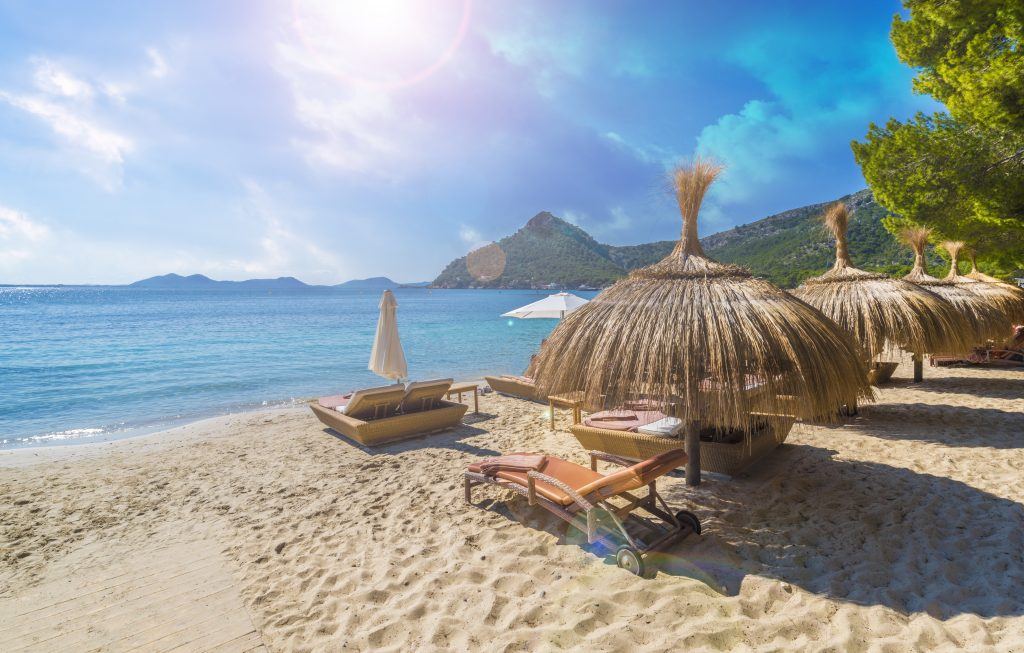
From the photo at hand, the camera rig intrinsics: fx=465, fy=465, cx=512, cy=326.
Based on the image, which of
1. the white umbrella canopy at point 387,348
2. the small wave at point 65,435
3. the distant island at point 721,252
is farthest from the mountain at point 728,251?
the small wave at point 65,435

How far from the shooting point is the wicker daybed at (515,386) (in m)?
10.3

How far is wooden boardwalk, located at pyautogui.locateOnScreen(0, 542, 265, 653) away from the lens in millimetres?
2961

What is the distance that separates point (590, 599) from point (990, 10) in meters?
10.3

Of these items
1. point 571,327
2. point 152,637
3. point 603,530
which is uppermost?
point 571,327

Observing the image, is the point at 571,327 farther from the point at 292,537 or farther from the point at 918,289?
the point at 918,289

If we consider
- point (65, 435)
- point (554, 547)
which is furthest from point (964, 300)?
point (65, 435)

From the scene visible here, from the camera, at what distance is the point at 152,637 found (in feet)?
9.82

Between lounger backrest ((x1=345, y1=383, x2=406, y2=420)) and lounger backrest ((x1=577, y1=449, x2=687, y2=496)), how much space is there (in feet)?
14.4

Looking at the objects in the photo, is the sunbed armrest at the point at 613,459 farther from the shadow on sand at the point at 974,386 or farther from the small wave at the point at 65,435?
the small wave at the point at 65,435

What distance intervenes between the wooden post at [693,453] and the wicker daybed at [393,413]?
410 centimetres

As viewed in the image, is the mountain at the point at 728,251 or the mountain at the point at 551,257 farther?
the mountain at the point at 551,257

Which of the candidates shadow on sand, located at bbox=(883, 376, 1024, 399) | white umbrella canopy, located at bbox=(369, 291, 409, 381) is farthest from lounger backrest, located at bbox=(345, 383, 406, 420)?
shadow on sand, located at bbox=(883, 376, 1024, 399)

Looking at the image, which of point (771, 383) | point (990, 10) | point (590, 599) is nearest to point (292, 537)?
point (590, 599)

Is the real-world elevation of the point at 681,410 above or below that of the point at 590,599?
above
